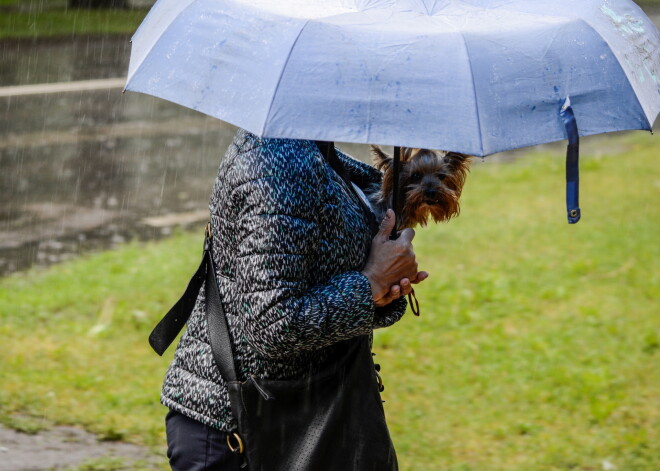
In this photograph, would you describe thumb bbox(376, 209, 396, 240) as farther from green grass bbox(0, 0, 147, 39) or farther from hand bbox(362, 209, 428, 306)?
green grass bbox(0, 0, 147, 39)

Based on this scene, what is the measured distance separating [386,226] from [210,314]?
1.71ft

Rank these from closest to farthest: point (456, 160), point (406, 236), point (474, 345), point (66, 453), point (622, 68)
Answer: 1. point (622, 68)
2. point (406, 236)
3. point (456, 160)
4. point (66, 453)
5. point (474, 345)

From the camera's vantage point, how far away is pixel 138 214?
7.87m

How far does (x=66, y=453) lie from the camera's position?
14.5 ft

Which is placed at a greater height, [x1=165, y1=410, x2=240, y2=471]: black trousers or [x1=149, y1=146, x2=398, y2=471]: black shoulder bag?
[x1=149, y1=146, x2=398, y2=471]: black shoulder bag

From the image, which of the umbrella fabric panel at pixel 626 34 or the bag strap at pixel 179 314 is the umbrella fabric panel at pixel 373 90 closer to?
the umbrella fabric panel at pixel 626 34

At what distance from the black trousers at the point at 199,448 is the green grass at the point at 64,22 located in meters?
13.3

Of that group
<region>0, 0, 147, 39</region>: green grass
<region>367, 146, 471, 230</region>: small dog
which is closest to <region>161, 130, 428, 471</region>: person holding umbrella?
<region>367, 146, 471, 230</region>: small dog

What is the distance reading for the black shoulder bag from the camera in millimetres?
2438

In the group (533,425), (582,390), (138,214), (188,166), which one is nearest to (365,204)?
(533,425)

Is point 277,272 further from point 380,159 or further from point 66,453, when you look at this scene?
point 66,453

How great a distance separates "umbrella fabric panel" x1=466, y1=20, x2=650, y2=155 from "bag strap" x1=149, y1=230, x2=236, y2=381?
797 mm

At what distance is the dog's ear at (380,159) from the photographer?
10.1 feet

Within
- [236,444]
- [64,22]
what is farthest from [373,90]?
[64,22]
